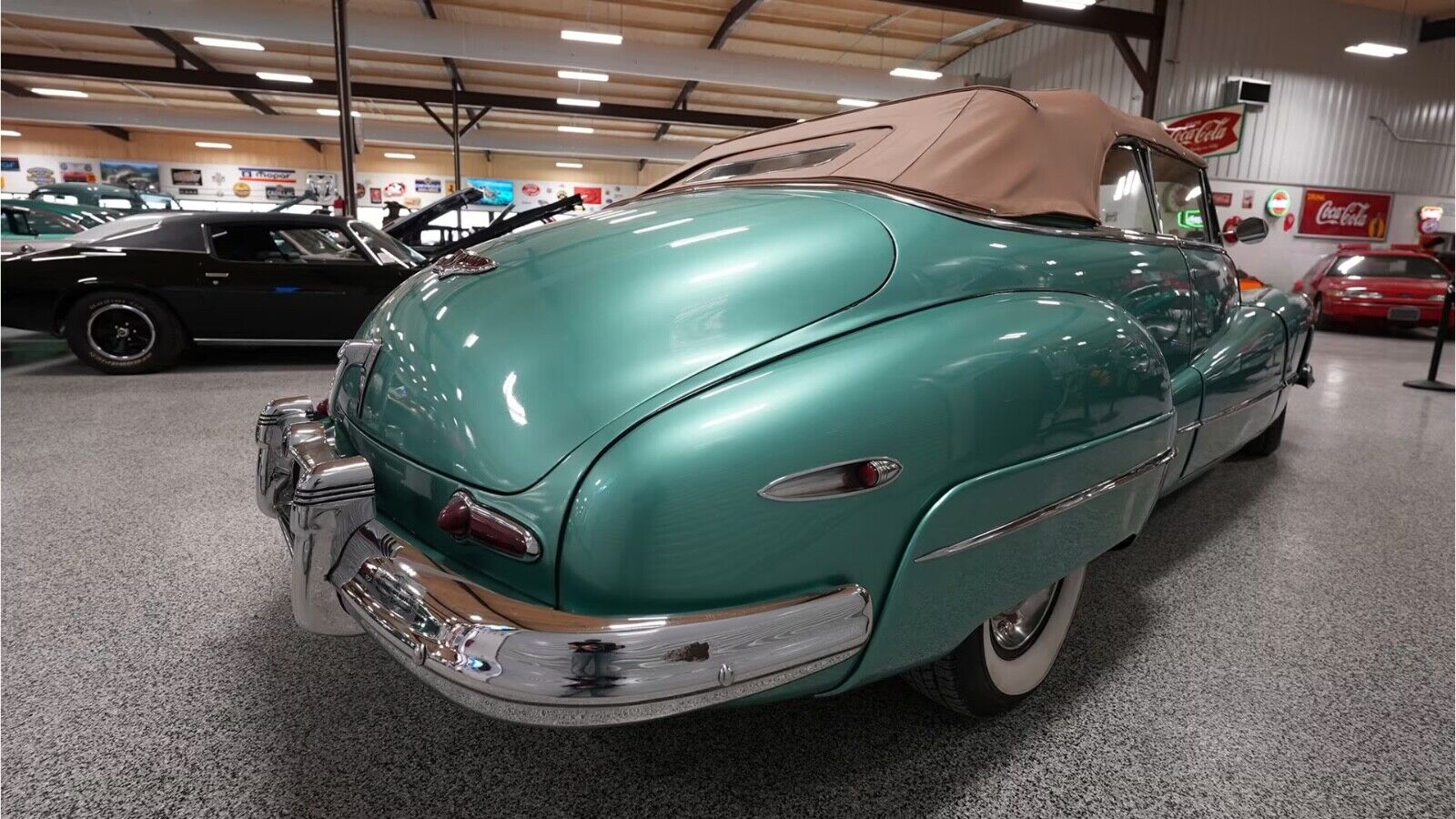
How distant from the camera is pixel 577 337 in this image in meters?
1.10

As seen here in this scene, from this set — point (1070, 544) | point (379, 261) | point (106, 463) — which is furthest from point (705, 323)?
point (379, 261)

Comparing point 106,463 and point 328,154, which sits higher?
point 328,154

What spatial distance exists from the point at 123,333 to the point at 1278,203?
1549cm

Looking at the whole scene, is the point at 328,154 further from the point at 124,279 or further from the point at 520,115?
the point at 124,279

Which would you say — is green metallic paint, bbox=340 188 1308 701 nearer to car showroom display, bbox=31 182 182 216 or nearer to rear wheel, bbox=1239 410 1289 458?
rear wheel, bbox=1239 410 1289 458

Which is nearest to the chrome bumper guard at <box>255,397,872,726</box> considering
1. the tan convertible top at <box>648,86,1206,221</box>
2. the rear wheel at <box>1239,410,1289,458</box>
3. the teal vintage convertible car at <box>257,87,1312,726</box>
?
the teal vintage convertible car at <box>257,87,1312,726</box>

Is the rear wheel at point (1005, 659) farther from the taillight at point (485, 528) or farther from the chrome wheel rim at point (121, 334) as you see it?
the chrome wheel rim at point (121, 334)

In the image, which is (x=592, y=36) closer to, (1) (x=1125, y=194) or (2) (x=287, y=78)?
(2) (x=287, y=78)

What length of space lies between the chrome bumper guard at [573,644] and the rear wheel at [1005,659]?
46cm

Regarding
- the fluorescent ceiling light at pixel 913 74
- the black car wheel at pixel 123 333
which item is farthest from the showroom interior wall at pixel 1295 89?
the black car wheel at pixel 123 333

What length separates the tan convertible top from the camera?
1541mm

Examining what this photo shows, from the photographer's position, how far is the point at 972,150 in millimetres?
1586

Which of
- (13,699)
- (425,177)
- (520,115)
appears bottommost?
(13,699)

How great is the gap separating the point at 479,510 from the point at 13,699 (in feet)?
4.46
